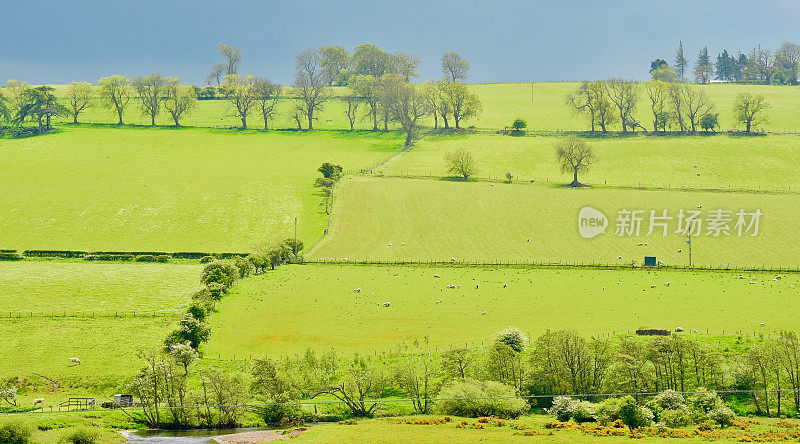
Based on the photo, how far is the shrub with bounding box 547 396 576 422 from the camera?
212 ft

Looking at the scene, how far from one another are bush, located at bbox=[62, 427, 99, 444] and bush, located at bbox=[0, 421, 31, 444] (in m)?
3.32

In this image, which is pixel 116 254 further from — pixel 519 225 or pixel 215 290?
pixel 519 225

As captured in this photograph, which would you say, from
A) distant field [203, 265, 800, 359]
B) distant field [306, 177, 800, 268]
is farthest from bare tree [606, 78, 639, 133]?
distant field [203, 265, 800, 359]

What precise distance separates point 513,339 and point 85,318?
47425 mm

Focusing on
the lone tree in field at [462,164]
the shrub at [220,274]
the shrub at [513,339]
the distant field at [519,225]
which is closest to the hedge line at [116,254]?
the shrub at [220,274]

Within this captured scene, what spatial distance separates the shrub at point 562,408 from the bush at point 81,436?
3757 cm

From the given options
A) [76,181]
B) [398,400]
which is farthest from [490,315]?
[76,181]

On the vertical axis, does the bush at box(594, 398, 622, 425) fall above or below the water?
above

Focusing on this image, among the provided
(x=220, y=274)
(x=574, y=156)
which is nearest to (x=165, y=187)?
(x=220, y=274)

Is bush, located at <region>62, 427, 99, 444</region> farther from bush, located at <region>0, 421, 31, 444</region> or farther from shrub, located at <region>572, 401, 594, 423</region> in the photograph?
shrub, located at <region>572, 401, 594, 423</region>

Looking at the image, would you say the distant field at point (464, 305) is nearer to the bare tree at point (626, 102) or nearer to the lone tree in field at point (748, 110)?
the lone tree in field at point (748, 110)

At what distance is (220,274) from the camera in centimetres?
9494

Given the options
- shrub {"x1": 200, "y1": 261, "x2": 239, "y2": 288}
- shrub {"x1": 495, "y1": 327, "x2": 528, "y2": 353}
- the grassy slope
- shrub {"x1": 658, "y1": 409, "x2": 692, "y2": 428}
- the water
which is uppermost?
the grassy slope

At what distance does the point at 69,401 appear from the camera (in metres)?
67.1
